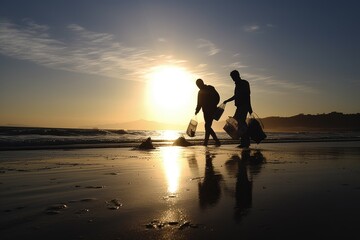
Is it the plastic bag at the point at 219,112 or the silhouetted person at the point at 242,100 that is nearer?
the silhouetted person at the point at 242,100

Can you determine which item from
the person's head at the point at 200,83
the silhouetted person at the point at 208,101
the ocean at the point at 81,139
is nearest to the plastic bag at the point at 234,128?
the silhouetted person at the point at 208,101

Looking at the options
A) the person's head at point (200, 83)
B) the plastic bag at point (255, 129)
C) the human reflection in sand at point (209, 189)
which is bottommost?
the human reflection in sand at point (209, 189)

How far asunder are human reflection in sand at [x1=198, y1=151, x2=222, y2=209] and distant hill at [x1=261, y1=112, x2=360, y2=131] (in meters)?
69.7

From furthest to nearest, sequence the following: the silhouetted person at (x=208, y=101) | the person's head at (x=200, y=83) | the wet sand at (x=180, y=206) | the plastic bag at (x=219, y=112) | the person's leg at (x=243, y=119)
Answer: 1. the person's head at (x=200, y=83)
2. the silhouetted person at (x=208, y=101)
3. the plastic bag at (x=219, y=112)
4. the person's leg at (x=243, y=119)
5. the wet sand at (x=180, y=206)

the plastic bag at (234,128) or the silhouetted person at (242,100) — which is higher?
the silhouetted person at (242,100)

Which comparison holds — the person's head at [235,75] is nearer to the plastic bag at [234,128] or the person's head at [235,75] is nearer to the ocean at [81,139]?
the plastic bag at [234,128]

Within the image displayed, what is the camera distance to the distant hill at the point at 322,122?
245 ft

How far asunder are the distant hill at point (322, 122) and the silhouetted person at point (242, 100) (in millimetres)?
62566

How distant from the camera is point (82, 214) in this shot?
9.02 feet

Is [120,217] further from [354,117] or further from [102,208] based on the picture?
[354,117]

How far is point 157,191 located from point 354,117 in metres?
82.6

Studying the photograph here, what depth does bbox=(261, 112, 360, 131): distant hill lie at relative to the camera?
245 ft

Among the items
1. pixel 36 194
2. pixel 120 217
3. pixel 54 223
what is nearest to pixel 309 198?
pixel 120 217

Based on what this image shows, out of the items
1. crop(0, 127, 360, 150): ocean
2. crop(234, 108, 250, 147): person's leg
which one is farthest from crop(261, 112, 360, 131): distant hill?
crop(234, 108, 250, 147): person's leg
